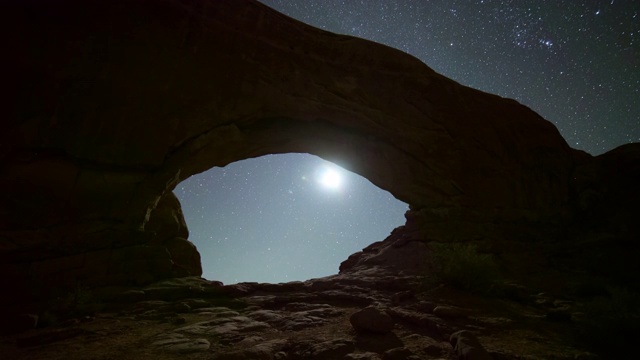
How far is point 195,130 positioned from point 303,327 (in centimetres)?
857

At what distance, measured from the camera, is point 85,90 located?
10305 mm

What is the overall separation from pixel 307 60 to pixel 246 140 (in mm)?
4518

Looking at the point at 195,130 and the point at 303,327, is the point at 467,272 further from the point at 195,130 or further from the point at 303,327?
the point at 195,130

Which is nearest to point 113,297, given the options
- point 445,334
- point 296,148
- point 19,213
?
point 19,213

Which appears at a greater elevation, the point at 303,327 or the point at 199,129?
the point at 199,129

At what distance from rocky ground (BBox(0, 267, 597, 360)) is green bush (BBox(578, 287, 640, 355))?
0.34m

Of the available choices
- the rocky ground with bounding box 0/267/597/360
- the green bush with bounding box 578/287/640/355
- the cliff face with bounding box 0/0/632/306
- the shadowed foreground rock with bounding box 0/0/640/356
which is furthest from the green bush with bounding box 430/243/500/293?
the cliff face with bounding box 0/0/632/306

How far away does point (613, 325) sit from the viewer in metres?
5.40

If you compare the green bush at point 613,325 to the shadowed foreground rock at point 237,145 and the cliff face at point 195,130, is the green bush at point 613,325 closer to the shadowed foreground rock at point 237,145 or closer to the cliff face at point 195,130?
the shadowed foreground rock at point 237,145

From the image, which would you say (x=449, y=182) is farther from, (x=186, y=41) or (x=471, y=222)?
(x=186, y=41)

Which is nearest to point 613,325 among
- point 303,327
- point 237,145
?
point 303,327

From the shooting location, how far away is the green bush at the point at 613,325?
5188 millimetres

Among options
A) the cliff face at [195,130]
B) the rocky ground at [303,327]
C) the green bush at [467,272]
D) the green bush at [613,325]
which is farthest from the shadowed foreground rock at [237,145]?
the green bush at [613,325]

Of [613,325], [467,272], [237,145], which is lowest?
[613,325]
